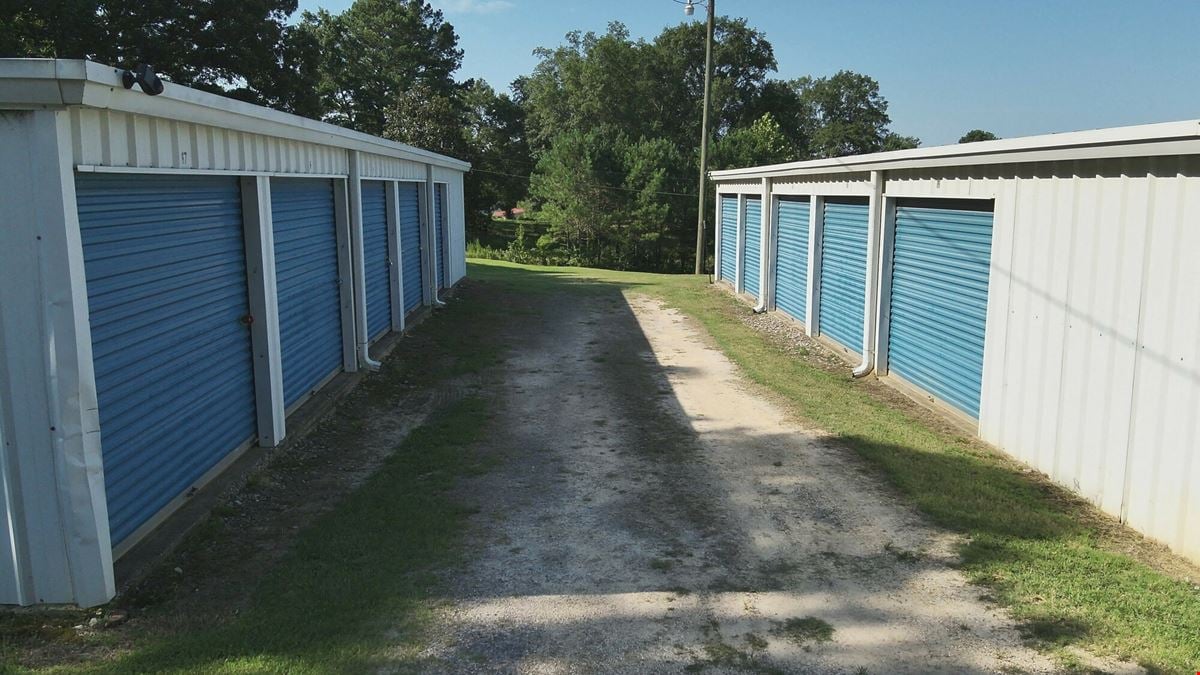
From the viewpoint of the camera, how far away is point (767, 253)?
1681 centimetres

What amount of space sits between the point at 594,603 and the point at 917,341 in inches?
258

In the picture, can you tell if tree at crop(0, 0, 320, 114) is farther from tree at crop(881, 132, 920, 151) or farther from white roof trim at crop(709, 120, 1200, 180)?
tree at crop(881, 132, 920, 151)

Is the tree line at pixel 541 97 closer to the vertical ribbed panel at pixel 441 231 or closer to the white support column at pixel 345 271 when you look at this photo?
the vertical ribbed panel at pixel 441 231

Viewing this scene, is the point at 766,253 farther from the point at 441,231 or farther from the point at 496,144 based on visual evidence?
the point at 496,144

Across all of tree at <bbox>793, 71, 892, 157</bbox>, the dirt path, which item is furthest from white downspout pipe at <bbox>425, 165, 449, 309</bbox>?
Answer: tree at <bbox>793, 71, 892, 157</bbox>

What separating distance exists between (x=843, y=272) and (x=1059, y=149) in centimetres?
587

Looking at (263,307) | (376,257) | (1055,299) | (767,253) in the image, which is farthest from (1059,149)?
(767,253)

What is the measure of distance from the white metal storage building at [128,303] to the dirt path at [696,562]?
198 cm

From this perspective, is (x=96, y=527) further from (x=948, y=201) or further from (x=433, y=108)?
(x=433, y=108)

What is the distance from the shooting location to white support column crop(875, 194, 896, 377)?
10672 millimetres

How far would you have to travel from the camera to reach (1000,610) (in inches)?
181

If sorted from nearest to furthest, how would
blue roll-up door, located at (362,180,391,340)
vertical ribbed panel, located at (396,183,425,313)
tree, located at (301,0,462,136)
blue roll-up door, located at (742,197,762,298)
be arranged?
blue roll-up door, located at (362,180,391,340)
vertical ribbed panel, located at (396,183,425,313)
blue roll-up door, located at (742,197,762,298)
tree, located at (301,0,462,136)

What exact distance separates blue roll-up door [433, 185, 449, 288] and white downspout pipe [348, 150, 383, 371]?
728 centimetres

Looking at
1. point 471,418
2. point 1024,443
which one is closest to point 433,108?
point 471,418
